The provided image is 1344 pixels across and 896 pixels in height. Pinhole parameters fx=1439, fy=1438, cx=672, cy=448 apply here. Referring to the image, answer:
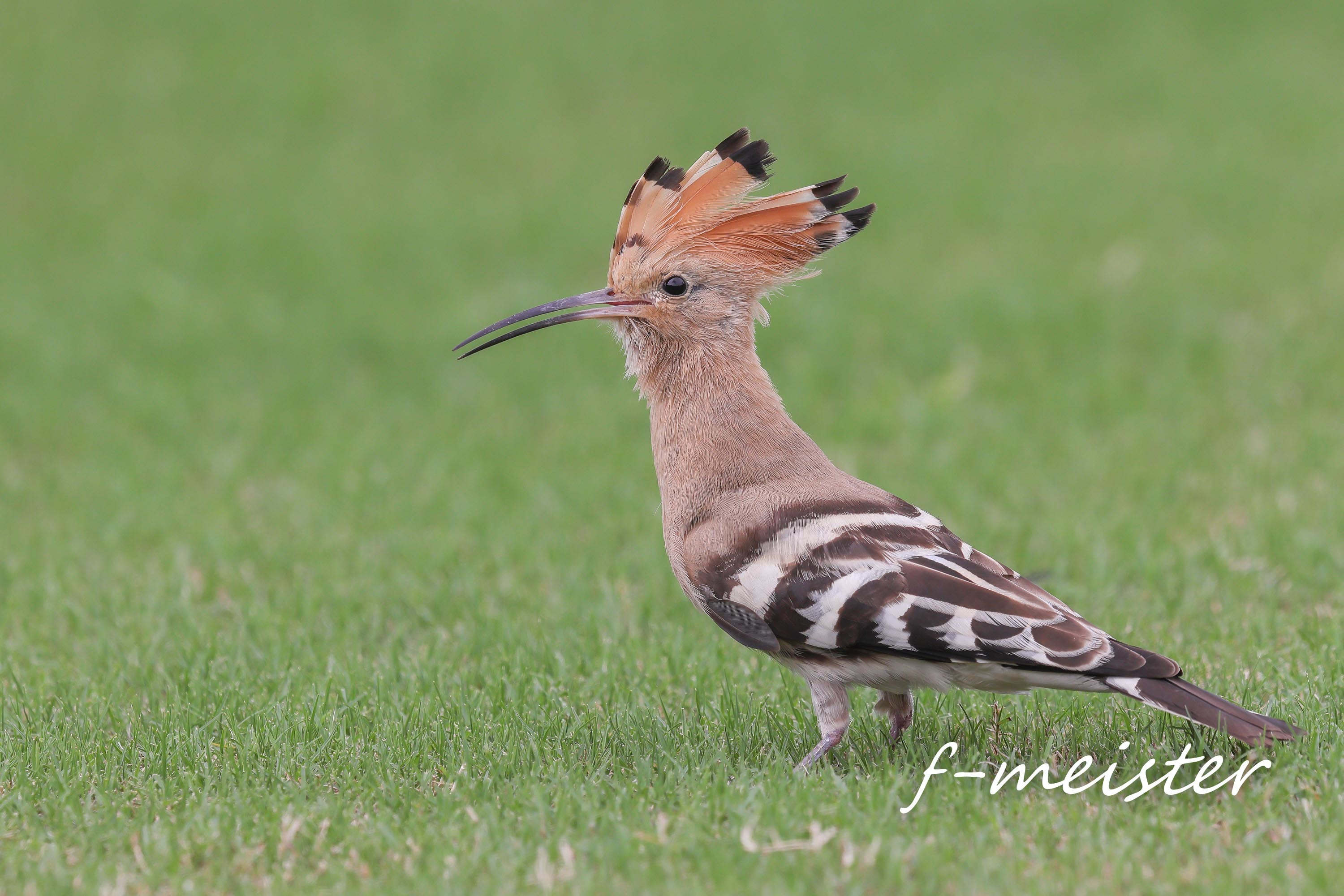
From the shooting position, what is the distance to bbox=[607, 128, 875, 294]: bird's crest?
4.08 m

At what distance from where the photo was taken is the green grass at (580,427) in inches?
134

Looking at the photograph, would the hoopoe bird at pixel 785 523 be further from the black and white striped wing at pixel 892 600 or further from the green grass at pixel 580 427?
the green grass at pixel 580 427

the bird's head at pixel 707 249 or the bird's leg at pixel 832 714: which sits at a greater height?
the bird's head at pixel 707 249

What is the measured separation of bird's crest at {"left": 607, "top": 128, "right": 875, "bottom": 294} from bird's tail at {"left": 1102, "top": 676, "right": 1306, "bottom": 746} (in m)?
1.48

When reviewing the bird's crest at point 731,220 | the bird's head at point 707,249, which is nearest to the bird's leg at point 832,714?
the bird's head at point 707,249

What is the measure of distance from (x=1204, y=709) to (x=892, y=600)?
0.77 m

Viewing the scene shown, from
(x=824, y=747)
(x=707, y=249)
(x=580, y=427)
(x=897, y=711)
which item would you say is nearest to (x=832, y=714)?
(x=824, y=747)

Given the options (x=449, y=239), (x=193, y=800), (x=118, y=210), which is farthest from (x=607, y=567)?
(x=118, y=210)

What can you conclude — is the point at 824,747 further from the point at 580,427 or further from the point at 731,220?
the point at 580,427

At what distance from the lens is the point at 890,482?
7477 millimetres

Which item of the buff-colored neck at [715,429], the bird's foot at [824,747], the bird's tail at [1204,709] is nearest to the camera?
the bird's tail at [1204,709]

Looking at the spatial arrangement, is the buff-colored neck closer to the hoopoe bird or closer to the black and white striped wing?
the hoopoe bird

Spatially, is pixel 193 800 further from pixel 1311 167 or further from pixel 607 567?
pixel 1311 167

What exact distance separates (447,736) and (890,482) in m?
3.89
